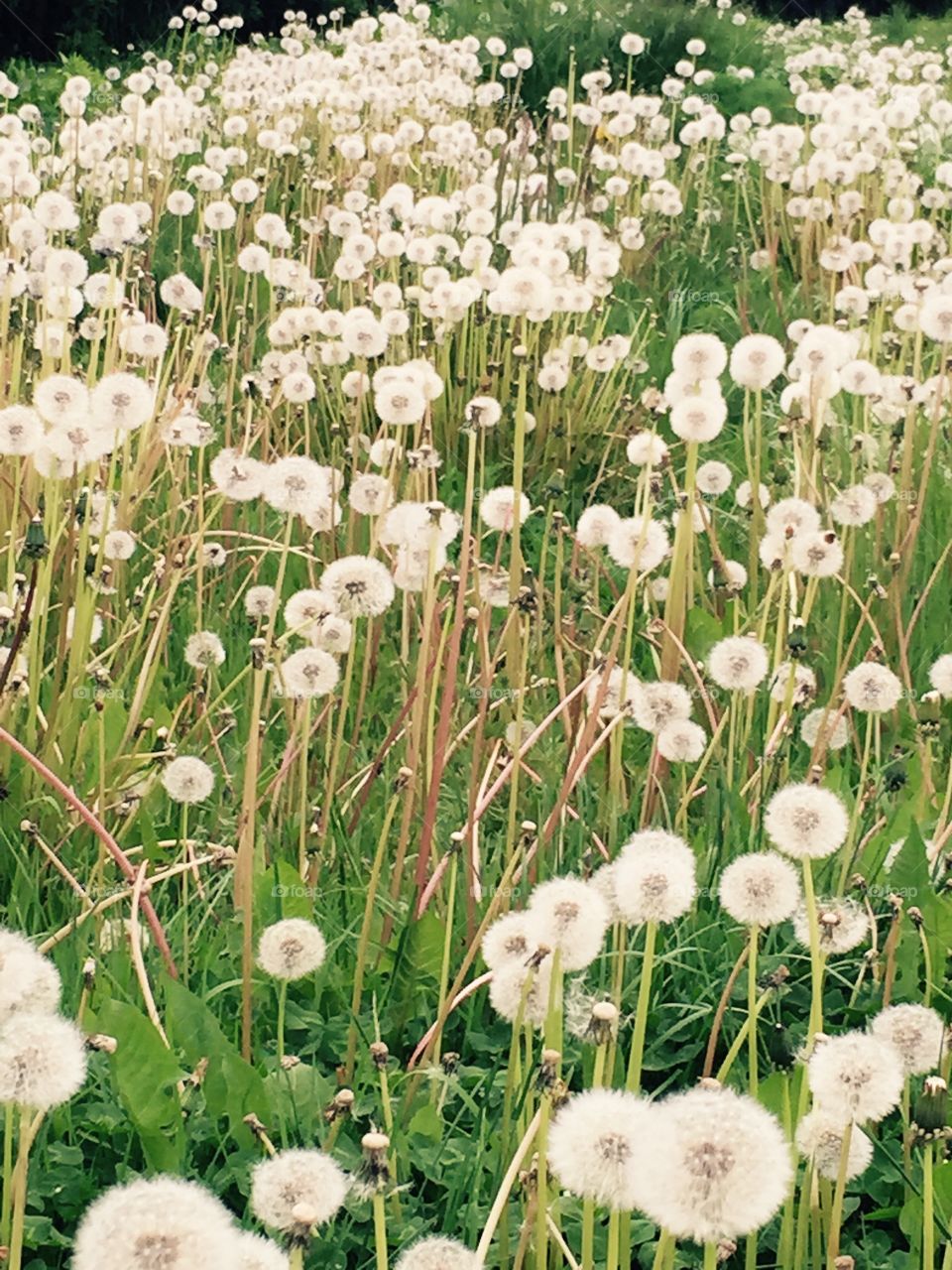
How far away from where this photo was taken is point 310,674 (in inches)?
70.7

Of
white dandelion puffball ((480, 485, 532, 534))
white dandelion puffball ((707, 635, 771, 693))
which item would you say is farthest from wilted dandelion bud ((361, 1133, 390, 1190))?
white dandelion puffball ((480, 485, 532, 534))

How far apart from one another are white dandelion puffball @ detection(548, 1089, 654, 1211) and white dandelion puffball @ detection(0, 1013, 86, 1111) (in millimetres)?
318

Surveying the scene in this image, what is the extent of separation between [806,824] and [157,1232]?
0.70 meters

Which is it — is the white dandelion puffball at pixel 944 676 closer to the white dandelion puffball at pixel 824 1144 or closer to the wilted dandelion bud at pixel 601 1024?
the white dandelion puffball at pixel 824 1144

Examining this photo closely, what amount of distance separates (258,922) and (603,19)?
25.5 ft

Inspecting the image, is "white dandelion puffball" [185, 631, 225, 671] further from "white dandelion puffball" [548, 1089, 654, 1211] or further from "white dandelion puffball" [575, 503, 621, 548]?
"white dandelion puffball" [548, 1089, 654, 1211]

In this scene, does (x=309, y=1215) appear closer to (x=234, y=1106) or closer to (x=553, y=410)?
(x=234, y=1106)

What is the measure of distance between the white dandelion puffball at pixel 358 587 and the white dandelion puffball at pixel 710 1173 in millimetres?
1087

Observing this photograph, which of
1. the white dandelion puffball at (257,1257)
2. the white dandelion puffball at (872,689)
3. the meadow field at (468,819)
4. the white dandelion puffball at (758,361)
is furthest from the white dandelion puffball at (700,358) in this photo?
the white dandelion puffball at (257,1257)

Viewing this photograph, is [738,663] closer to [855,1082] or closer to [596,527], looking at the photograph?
[596,527]

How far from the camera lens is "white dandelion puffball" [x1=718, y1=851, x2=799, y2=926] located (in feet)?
4.04

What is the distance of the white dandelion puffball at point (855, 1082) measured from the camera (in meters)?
1.03

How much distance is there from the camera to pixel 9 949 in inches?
42.2

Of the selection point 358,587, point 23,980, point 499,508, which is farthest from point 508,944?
point 499,508
